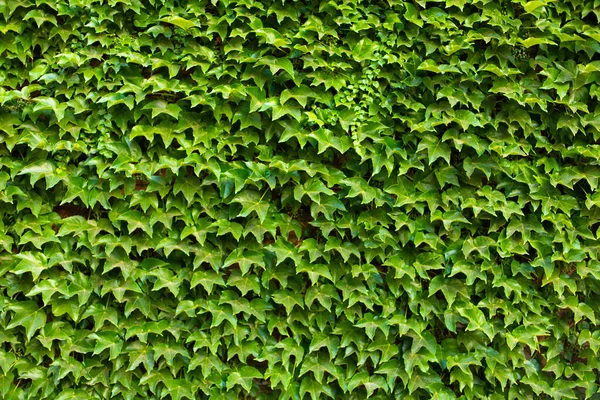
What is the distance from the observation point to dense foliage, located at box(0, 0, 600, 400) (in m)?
2.59

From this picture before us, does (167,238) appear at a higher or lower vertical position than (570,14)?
lower

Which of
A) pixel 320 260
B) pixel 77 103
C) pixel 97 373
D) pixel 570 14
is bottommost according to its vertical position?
pixel 97 373

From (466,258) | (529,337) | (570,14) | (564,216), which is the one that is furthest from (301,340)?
(570,14)

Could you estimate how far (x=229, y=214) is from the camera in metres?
2.63

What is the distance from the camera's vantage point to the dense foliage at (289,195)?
8.51 ft

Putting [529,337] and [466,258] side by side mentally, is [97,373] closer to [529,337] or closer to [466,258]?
[466,258]

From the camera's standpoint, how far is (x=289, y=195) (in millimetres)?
2646

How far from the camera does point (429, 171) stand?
8.80ft

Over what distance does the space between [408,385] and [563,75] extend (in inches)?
67.7

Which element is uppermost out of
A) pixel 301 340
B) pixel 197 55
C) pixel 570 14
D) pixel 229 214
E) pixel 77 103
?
pixel 570 14

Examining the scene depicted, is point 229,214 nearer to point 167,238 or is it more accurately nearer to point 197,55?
point 167,238

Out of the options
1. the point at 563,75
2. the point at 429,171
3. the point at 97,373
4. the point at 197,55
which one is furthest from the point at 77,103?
the point at 563,75

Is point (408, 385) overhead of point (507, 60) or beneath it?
beneath

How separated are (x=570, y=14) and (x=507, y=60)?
1.29 feet
